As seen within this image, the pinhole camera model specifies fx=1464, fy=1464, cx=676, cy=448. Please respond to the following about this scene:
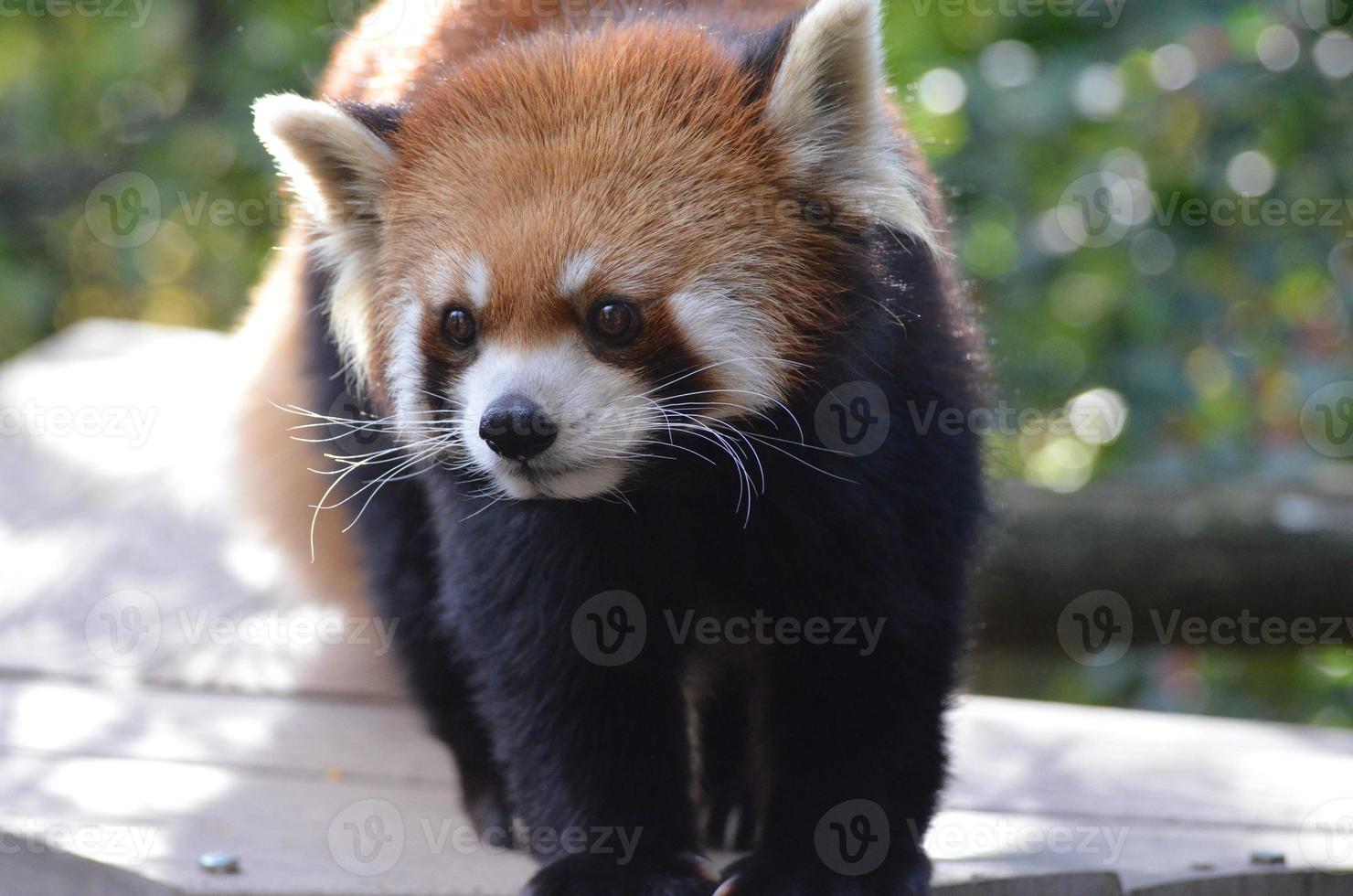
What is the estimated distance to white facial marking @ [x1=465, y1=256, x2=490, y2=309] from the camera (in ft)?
7.00

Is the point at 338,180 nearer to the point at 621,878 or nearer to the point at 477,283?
the point at 477,283

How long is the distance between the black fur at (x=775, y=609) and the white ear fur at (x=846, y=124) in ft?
0.21

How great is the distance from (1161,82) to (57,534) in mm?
3885

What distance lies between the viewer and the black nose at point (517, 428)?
A: 6.54ft

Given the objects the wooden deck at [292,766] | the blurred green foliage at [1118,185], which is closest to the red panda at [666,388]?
the wooden deck at [292,766]

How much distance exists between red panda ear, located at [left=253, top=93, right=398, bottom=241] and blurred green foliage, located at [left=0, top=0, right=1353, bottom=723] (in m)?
2.19

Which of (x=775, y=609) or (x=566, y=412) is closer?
(x=566, y=412)

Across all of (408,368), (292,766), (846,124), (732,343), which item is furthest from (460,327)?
(292,766)

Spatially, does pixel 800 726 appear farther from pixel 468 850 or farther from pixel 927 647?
pixel 468 850

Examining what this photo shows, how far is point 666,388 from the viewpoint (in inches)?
85.0

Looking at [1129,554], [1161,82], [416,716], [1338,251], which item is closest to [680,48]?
[416,716]

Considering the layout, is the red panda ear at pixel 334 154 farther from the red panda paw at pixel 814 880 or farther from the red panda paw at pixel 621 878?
the red panda paw at pixel 814 880

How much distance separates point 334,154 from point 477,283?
44 cm

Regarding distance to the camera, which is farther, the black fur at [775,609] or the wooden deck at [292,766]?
the wooden deck at [292,766]
